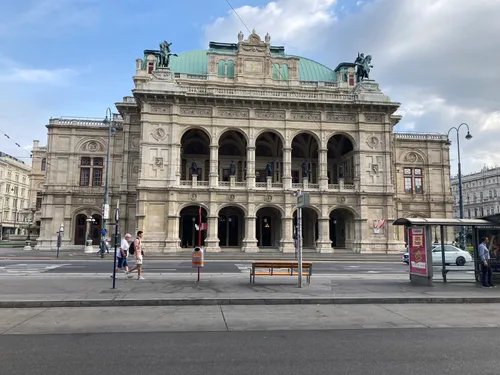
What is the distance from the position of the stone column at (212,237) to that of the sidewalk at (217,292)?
868 inches

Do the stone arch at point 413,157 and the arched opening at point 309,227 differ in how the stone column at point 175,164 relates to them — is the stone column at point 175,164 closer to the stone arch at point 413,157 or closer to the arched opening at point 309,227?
the arched opening at point 309,227

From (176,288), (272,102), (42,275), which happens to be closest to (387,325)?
(176,288)

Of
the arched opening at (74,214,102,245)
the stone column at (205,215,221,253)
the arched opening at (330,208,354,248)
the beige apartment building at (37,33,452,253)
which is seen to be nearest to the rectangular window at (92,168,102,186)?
the beige apartment building at (37,33,452,253)

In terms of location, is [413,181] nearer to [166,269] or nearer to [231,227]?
[231,227]

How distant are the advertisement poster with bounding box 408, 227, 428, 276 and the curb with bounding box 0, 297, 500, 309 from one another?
2.67 meters

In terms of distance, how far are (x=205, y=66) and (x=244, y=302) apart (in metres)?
40.7

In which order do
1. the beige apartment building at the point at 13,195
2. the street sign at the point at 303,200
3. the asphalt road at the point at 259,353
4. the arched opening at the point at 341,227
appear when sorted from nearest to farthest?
the asphalt road at the point at 259,353
the street sign at the point at 303,200
the arched opening at the point at 341,227
the beige apartment building at the point at 13,195

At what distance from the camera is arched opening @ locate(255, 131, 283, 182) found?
4518 centimetres

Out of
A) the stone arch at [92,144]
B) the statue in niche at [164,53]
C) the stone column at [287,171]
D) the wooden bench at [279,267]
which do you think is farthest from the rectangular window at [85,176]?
the wooden bench at [279,267]

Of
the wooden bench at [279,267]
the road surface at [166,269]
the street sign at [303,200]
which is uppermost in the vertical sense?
the street sign at [303,200]

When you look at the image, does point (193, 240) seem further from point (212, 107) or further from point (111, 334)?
point (111, 334)

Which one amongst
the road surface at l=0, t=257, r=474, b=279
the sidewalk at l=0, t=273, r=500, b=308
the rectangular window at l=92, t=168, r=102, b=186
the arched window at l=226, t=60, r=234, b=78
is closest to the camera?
the sidewalk at l=0, t=273, r=500, b=308

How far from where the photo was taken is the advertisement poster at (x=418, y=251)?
14508 mm

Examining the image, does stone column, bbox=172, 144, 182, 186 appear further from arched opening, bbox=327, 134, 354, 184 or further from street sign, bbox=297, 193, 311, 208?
street sign, bbox=297, 193, 311, 208
